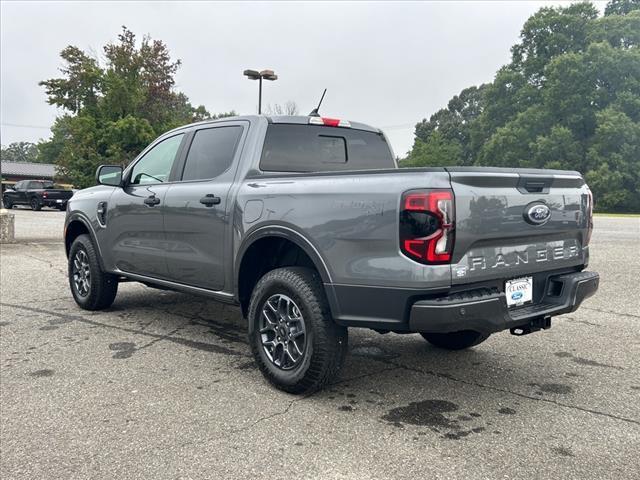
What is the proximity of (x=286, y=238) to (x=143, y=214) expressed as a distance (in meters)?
1.99

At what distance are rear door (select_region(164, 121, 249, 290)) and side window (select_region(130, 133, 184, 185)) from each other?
248 mm

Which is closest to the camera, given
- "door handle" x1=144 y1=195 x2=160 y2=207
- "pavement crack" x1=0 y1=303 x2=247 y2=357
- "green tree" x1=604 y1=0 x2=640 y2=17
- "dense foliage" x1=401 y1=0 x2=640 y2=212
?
"pavement crack" x1=0 y1=303 x2=247 y2=357

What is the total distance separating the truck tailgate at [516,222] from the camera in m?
2.92

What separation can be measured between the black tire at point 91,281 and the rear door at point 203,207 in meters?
1.36

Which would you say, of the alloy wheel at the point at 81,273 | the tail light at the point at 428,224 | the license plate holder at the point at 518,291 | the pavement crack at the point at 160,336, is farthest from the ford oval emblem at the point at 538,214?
the alloy wheel at the point at 81,273

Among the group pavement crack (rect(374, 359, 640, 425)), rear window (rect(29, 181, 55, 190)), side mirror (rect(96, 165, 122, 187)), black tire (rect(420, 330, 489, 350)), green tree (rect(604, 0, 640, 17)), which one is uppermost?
green tree (rect(604, 0, 640, 17))

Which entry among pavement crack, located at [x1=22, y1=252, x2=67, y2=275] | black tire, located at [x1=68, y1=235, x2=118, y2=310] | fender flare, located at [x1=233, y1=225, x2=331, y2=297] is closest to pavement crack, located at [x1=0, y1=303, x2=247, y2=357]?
black tire, located at [x1=68, y1=235, x2=118, y2=310]

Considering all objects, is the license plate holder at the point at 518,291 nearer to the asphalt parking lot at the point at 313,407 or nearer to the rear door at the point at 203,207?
the asphalt parking lot at the point at 313,407

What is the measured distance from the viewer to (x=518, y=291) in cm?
323

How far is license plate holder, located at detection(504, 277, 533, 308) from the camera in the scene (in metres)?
3.17

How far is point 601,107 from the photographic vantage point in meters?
42.5

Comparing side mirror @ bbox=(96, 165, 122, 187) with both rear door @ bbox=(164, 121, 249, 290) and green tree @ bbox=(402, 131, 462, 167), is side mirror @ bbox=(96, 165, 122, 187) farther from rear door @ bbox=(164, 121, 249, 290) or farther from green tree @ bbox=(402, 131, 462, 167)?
green tree @ bbox=(402, 131, 462, 167)

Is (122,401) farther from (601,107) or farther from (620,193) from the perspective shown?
(601,107)

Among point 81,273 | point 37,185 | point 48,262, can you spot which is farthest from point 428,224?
point 37,185
